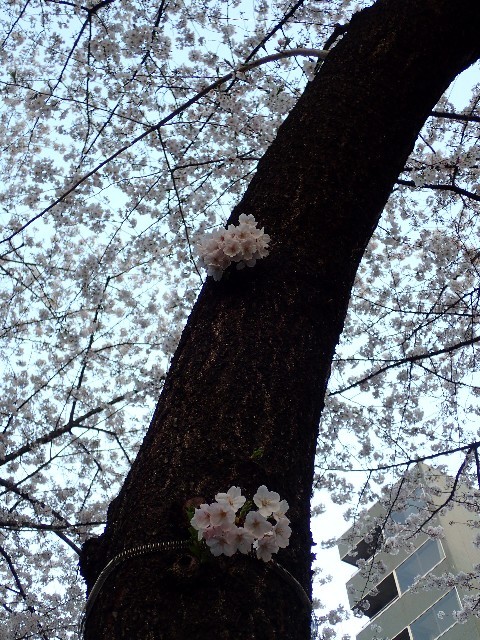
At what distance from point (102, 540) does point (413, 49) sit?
71.4 inches

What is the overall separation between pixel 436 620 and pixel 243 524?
14.1 meters

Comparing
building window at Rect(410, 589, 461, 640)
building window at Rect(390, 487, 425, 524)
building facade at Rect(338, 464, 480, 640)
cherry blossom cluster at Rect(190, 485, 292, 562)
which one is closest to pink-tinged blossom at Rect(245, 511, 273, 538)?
cherry blossom cluster at Rect(190, 485, 292, 562)

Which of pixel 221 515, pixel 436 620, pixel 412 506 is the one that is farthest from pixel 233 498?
pixel 436 620

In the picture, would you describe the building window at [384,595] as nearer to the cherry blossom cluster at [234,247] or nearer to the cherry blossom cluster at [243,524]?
the cherry blossom cluster at [234,247]

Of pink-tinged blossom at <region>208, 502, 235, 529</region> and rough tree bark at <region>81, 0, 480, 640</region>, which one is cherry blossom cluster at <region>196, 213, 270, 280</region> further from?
pink-tinged blossom at <region>208, 502, 235, 529</region>

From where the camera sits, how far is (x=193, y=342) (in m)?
1.58

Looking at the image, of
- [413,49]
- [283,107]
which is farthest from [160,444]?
[283,107]

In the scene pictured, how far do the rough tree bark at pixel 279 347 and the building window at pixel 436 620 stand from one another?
42.7 ft

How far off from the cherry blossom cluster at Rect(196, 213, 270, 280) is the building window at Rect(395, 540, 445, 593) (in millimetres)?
14001

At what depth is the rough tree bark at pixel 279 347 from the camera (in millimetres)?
1110

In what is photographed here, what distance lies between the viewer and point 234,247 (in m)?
1.63

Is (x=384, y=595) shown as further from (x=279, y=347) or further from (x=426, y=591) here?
(x=279, y=347)

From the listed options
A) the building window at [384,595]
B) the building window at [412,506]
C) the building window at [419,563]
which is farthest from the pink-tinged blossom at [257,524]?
the building window at [384,595]

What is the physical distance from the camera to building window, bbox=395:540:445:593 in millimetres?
14273
